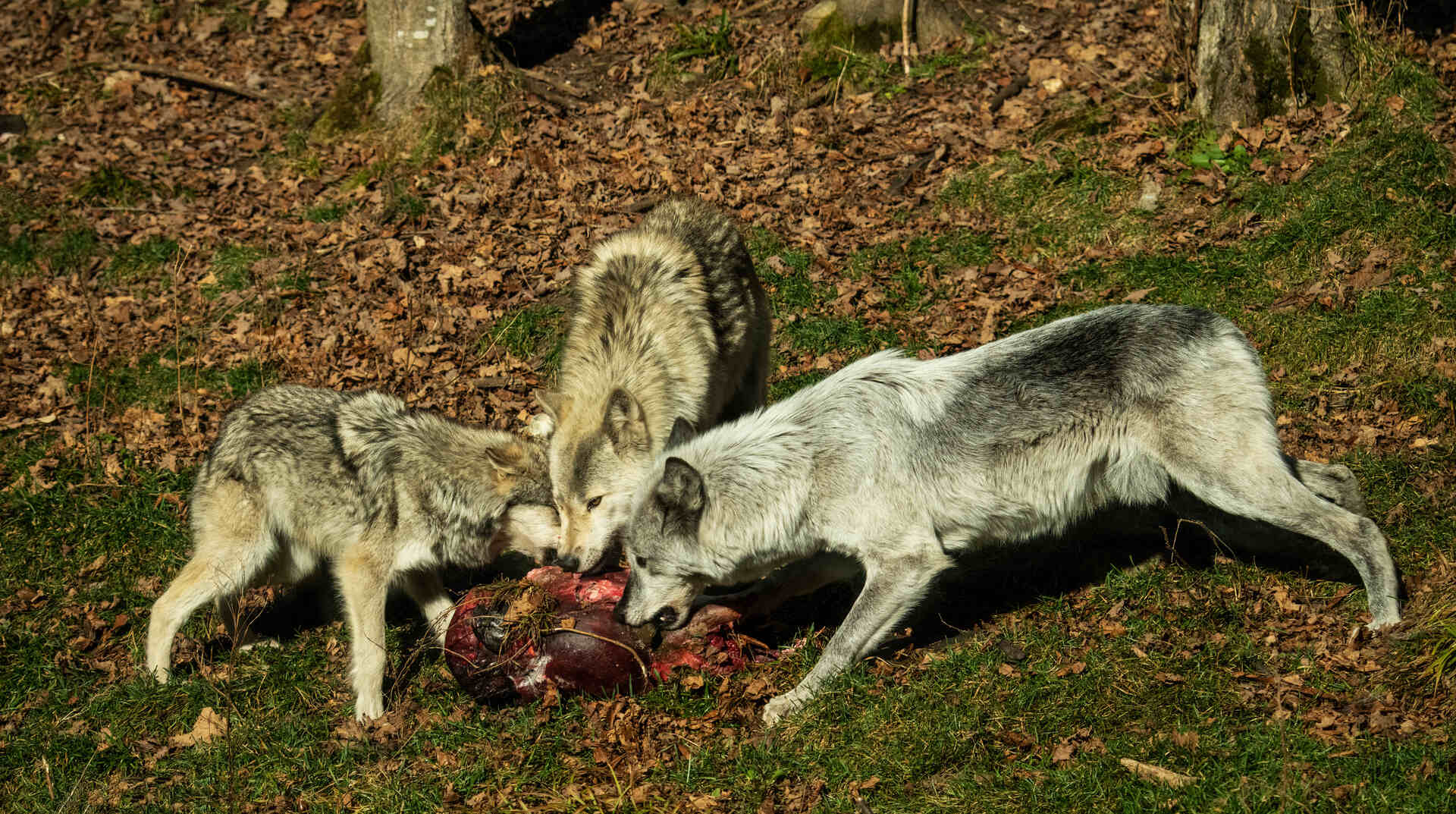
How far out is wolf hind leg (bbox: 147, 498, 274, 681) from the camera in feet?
20.5

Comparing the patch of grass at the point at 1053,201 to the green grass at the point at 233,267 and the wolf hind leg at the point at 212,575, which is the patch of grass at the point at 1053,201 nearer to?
the wolf hind leg at the point at 212,575

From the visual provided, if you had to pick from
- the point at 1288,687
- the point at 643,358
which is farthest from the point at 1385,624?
the point at 643,358

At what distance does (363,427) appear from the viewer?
6598mm

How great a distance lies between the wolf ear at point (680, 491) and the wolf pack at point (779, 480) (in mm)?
13

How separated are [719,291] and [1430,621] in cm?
472

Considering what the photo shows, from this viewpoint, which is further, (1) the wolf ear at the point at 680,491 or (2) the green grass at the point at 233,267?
(2) the green grass at the point at 233,267

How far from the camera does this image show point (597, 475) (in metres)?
6.42

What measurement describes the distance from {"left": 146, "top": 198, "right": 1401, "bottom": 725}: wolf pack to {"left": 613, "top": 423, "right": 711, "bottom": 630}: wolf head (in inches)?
0.5

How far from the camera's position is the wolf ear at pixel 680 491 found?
534cm

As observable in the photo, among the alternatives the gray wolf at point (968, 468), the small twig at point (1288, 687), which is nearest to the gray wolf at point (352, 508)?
the gray wolf at point (968, 468)

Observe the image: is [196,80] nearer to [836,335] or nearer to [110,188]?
[110,188]

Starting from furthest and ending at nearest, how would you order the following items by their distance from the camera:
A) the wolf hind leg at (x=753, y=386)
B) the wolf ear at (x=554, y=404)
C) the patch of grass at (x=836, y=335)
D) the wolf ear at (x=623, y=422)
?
the patch of grass at (x=836, y=335), the wolf hind leg at (x=753, y=386), the wolf ear at (x=554, y=404), the wolf ear at (x=623, y=422)

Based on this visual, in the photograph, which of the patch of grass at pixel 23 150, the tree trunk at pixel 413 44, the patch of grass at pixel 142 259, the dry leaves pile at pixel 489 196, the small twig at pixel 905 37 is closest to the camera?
the dry leaves pile at pixel 489 196

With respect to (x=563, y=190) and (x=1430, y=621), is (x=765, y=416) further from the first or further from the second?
(x=563, y=190)
